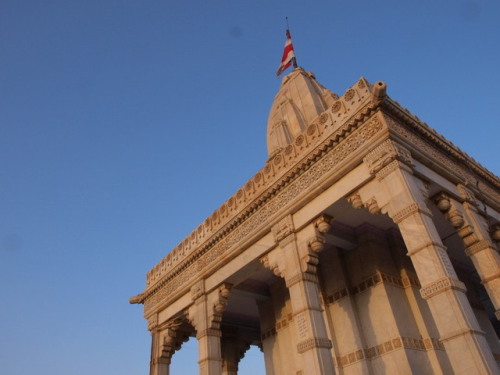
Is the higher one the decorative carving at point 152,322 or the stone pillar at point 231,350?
the decorative carving at point 152,322

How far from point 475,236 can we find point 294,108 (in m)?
9.58

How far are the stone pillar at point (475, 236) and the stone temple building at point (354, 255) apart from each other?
30 mm

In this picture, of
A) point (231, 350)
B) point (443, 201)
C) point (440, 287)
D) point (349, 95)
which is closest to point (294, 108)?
point (349, 95)

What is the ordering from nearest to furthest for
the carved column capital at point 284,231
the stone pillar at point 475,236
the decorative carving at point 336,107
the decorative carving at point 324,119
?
the stone pillar at point 475,236 < the decorative carving at point 336,107 < the carved column capital at point 284,231 < the decorative carving at point 324,119

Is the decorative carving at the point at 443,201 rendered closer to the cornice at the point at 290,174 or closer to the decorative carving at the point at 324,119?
the cornice at the point at 290,174

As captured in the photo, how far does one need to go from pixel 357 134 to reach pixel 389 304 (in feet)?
14.4

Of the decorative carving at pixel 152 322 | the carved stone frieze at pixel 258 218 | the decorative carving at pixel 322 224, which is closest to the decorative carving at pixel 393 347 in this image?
the decorative carving at pixel 322 224

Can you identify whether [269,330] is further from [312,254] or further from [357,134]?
[357,134]

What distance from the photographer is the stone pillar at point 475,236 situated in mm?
8203

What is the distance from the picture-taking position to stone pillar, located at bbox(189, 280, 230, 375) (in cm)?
1146

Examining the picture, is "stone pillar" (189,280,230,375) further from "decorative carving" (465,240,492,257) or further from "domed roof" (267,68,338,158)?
"decorative carving" (465,240,492,257)

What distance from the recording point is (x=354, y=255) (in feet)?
39.5

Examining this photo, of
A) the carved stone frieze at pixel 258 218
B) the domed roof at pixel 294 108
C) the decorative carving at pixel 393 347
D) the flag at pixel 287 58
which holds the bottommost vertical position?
the decorative carving at pixel 393 347

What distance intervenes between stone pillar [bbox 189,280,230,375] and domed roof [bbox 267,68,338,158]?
5.91 m
